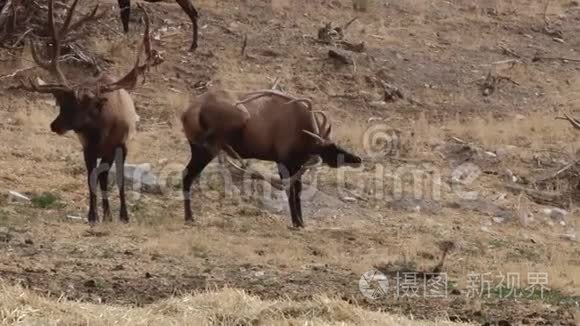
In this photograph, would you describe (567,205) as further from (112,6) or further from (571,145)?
(112,6)

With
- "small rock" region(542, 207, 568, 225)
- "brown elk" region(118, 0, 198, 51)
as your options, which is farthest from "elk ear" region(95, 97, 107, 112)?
"brown elk" region(118, 0, 198, 51)

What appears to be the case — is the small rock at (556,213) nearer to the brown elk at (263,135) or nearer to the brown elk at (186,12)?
the brown elk at (263,135)

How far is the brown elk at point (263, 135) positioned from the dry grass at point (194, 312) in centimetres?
404

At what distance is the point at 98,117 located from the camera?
10.6 meters

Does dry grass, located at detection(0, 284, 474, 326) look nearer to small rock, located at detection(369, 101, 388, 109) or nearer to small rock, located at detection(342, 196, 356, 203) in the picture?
small rock, located at detection(342, 196, 356, 203)

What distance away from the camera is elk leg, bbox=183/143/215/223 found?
11.0 m

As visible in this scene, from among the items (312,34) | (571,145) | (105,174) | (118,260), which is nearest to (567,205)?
(571,145)

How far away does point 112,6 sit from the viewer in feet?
63.8

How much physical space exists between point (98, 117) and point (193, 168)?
1170 millimetres

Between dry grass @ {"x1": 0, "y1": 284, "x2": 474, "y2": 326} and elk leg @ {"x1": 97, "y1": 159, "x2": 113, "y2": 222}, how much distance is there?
359 cm

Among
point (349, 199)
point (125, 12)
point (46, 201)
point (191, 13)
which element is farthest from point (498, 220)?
point (125, 12)

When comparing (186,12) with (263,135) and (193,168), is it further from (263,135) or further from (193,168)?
(193,168)

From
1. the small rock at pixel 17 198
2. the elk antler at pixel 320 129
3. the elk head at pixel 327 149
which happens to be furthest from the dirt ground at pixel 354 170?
the elk antler at pixel 320 129

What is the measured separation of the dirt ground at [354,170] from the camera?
8.70 metres
